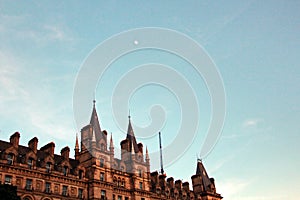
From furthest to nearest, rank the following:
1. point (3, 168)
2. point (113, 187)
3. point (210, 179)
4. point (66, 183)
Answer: point (210, 179) → point (113, 187) → point (66, 183) → point (3, 168)

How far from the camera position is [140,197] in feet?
229

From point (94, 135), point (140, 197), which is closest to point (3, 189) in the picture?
point (94, 135)

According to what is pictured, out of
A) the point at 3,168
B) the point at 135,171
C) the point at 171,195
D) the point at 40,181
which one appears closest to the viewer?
the point at 3,168

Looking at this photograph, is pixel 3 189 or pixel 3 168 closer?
pixel 3 189

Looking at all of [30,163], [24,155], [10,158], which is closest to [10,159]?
[10,158]

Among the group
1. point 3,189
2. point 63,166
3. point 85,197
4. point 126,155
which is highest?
point 126,155

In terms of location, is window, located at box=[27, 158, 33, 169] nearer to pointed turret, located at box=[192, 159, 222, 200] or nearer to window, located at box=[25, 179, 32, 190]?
window, located at box=[25, 179, 32, 190]

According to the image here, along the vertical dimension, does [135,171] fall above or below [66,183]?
above

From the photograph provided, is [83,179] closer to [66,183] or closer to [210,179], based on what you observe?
[66,183]

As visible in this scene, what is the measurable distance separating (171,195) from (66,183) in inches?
1201

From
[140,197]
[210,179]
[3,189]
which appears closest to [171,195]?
[140,197]

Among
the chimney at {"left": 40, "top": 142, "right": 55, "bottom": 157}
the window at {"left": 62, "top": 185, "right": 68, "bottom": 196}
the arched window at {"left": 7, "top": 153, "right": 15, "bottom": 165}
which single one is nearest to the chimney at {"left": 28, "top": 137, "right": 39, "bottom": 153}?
the chimney at {"left": 40, "top": 142, "right": 55, "bottom": 157}

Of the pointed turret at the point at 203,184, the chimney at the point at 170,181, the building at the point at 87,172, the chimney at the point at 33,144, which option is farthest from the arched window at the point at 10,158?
the pointed turret at the point at 203,184

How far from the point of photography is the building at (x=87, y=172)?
52.8 metres
